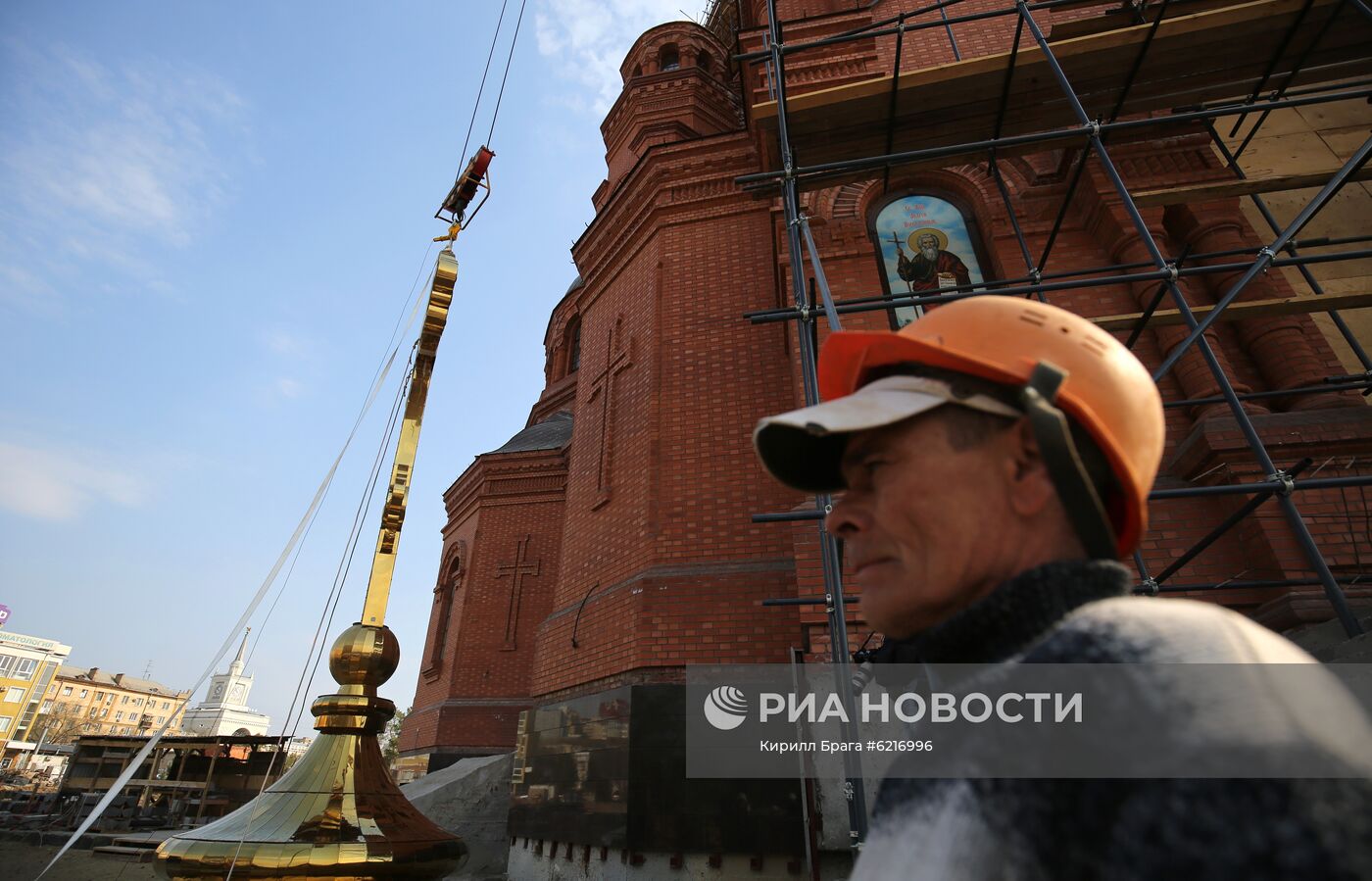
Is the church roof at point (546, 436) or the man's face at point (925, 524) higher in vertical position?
the church roof at point (546, 436)

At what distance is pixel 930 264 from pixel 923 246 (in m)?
0.28

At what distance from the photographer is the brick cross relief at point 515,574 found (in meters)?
12.6

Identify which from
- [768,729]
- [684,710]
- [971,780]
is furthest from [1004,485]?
[684,710]

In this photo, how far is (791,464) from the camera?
42.1 inches

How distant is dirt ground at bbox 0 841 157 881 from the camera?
33.0 ft

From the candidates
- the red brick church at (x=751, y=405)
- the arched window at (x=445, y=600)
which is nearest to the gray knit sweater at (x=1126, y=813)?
the red brick church at (x=751, y=405)

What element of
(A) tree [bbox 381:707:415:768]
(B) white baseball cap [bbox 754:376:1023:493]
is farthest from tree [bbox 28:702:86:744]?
(B) white baseball cap [bbox 754:376:1023:493]

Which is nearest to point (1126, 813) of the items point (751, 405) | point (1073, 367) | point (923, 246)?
point (1073, 367)

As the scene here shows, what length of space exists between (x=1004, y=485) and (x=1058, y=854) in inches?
17.8

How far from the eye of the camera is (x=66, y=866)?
10.9 m

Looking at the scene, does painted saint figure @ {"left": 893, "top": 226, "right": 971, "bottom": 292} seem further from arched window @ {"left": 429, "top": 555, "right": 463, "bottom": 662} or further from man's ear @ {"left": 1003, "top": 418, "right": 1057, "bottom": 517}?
arched window @ {"left": 429, "top": 555, "right": 463, "bottom": 662}

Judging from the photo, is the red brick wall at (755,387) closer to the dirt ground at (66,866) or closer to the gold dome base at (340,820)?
the gold dome base at (340,820)

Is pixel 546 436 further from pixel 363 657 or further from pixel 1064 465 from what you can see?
pixel 1064 465

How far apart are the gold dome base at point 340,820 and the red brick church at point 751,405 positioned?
3.91m
